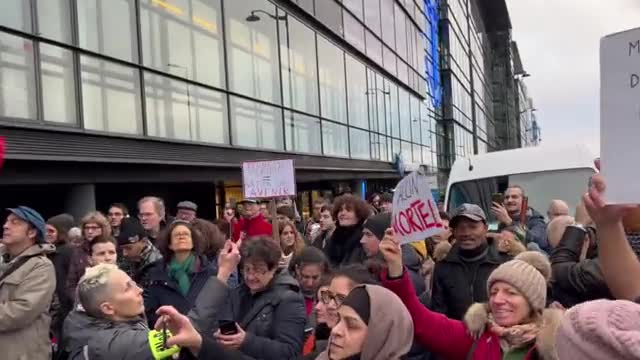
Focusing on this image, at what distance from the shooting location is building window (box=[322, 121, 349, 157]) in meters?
19.8

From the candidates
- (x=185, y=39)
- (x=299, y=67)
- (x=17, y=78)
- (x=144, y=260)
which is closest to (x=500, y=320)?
(x=144, y=260)

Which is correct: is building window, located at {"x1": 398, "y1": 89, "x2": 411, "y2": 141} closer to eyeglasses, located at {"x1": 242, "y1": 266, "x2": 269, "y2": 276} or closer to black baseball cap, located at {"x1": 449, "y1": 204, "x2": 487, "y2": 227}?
black baseball cap, located at {"x1": 449, "y1": 204, "x2": 487, "y2": 227}

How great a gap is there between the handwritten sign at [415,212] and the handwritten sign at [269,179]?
13.9 ft

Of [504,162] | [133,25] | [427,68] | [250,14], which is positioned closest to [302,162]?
[250,14]

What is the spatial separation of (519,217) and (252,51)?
33.1 feet

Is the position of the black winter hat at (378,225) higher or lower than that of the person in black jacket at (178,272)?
higher

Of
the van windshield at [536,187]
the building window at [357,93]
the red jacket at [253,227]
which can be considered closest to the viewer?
the van windshield at [536,187]

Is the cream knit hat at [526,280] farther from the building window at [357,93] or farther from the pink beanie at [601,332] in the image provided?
the building window at [357,93]

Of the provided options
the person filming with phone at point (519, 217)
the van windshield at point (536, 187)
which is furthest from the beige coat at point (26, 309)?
the van windshield at point (536, 187)

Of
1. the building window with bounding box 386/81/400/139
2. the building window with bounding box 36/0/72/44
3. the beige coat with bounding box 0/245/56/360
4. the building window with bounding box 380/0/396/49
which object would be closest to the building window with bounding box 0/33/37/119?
the building window with bounding box 36/0/72/44

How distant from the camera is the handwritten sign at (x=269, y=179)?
8461 mm

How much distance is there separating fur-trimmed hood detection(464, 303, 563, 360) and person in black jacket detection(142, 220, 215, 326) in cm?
195

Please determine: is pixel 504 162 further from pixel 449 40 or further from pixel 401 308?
pixel 449 40

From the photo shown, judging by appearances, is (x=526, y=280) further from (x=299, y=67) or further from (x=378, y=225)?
(x=299, y=67)
